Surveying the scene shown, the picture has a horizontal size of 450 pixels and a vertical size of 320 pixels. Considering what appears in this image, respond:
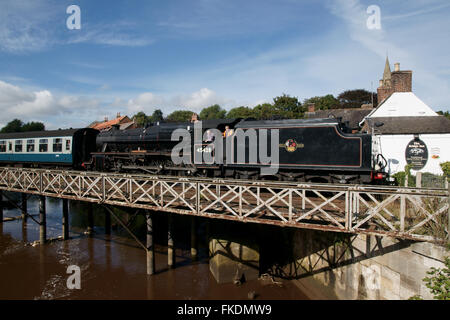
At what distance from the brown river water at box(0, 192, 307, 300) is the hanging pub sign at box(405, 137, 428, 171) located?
12051 mm

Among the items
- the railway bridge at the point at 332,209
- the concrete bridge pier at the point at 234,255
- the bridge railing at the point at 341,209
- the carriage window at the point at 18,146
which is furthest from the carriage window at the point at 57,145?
the concrete bridge pier at the point at 234,255

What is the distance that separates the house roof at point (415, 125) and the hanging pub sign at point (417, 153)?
2.21 ft

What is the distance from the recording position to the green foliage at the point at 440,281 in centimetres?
610

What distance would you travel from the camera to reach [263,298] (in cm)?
1045

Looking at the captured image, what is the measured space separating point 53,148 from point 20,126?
228 feet

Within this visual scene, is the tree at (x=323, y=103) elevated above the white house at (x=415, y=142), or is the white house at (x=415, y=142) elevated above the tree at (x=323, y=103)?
the tree at (x=323, y=103)

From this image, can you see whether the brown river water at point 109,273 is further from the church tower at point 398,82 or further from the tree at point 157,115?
the tree at point 157,115

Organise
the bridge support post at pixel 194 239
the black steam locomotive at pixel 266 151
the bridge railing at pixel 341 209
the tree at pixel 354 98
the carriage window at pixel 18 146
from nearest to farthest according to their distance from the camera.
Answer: the bridge railing at pixel 341 209 → the black steam locomotive at pixel 266 151 → the bridge support post at pixel 194 239 → the carriage window at pixel 18 146 → the tree at pixel 354 98

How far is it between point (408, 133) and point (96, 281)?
61.6 ft

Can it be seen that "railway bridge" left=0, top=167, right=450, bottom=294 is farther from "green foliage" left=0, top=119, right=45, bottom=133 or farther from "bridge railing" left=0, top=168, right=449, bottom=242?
"green foliage" left=0, top=119, right=45, bottom=133

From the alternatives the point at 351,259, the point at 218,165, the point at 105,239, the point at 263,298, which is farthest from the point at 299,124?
the point at 105,239

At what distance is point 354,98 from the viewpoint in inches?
2080

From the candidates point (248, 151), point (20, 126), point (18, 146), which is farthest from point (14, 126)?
point (248, 151)
